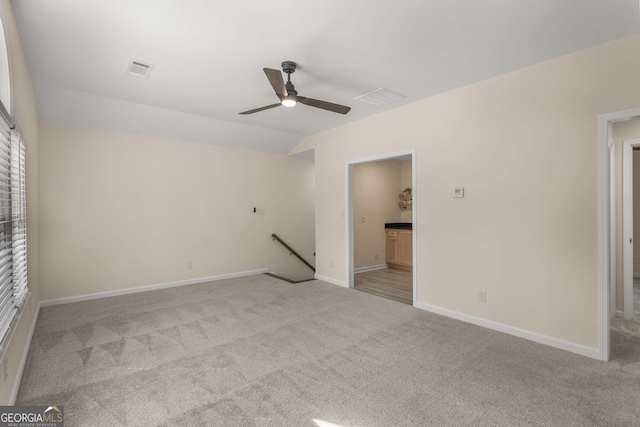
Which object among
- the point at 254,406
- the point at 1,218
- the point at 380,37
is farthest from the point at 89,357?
the point at 380,37

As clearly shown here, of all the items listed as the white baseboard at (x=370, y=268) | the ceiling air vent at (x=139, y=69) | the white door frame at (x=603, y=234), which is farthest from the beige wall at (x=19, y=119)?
the white baseboard at (x=370, y=268)

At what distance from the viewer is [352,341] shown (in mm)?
3096

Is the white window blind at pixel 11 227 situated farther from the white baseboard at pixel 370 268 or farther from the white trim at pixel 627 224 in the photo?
the white trim at pixel 627 224

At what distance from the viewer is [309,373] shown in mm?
2516

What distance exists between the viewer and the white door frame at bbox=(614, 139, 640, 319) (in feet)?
12.0

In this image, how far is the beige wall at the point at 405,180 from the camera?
24.2ft

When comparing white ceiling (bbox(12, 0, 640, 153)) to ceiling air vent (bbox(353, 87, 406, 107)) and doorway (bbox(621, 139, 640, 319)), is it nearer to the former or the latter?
ceiling air vent (bbox(353, 87, 406, 107))

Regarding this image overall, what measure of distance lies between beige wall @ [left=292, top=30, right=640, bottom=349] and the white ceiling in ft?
0.73

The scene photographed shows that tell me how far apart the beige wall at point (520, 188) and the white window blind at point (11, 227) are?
154 inches

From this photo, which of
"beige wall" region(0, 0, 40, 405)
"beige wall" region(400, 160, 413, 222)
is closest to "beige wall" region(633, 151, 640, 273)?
"beige wall" region(400, 160, 413, 222)

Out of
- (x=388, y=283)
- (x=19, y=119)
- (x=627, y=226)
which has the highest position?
(x=19, y=119)

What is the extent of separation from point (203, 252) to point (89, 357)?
2.95m

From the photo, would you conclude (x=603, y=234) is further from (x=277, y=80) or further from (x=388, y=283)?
(x=388, y=283)

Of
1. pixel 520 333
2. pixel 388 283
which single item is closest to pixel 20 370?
pixel 520 333
